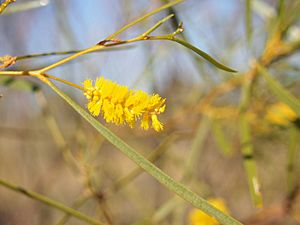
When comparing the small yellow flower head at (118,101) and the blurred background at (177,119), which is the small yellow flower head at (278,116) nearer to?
the blurred background at (177,119)

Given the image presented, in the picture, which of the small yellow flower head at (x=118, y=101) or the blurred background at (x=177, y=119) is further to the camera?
the blurred background at (x=177, y=119)

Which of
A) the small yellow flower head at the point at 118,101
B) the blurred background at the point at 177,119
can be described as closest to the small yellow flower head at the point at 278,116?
the blurred background at the point at 177,119

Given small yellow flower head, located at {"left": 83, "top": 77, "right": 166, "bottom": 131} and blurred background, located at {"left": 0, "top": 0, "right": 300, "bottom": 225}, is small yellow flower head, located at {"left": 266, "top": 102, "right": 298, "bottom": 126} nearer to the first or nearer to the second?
blurred background, located at {"left": 0, "top": 0, "right": 300, "bottom": 225}

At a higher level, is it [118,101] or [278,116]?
[118,101]

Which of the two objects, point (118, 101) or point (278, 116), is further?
point (278, 116)

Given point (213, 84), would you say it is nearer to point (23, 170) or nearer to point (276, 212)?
point (276, 212)

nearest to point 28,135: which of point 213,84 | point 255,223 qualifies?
point 213,84

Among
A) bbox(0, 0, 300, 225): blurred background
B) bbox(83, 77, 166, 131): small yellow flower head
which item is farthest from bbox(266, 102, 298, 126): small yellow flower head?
bbox(83, 77, 166, 131): small yellow flower head

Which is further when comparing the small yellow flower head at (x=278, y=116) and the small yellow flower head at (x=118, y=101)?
the small yellow flower head at (x=278, y=116)

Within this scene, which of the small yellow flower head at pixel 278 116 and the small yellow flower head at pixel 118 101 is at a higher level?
the small yellow flower head at pixel 118 101
